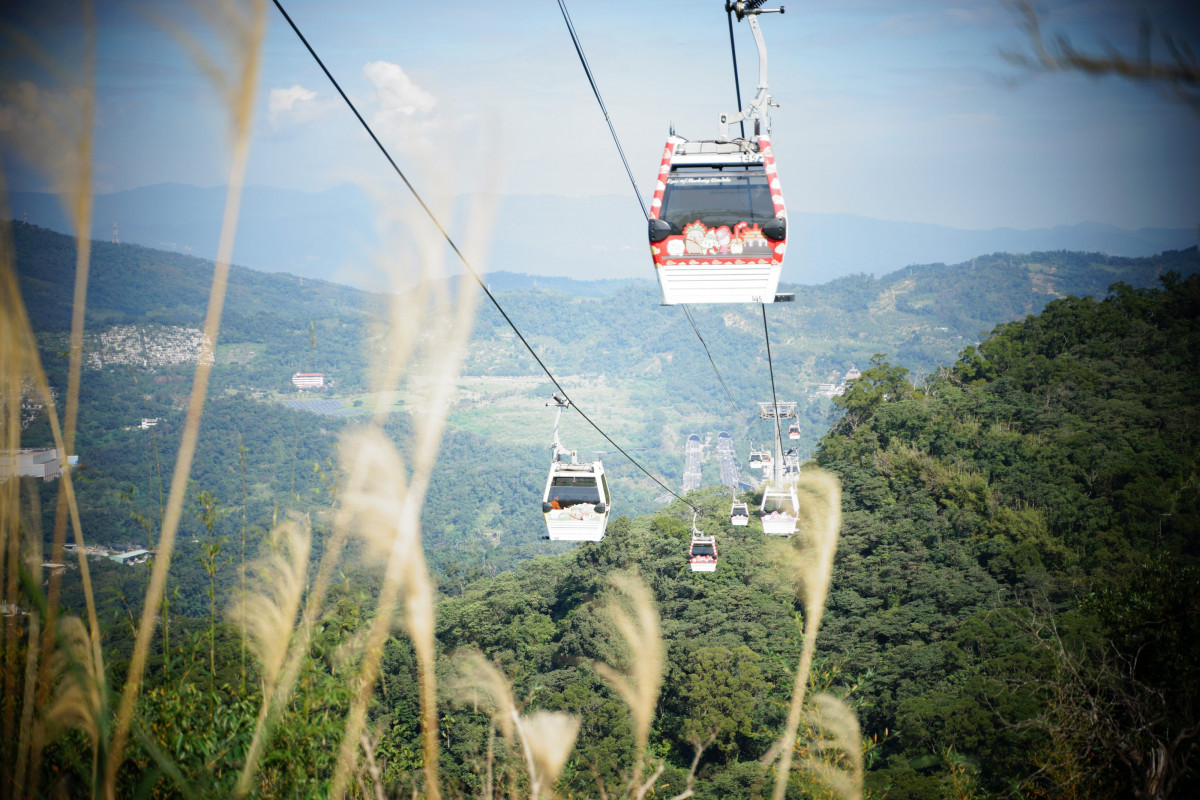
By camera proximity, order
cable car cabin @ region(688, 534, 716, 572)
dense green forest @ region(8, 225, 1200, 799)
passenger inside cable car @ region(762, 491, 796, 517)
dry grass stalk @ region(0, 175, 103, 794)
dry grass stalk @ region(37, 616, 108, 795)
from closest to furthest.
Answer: dry grass stalk @ region(37, 616, 108, 795) → dry grass stalk @ region(0, 175, 103, 794) → dense green forest @ region(8, 225, 1200, 799) → passenger inside cable car @ region(762, 491, 796, 517) → cable car cabin @ region(688, 534, 716, 572)

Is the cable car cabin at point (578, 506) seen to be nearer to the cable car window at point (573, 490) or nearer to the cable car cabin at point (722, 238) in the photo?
the cable car window at point (573, 490)

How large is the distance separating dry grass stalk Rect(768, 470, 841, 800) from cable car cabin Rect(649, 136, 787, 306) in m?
Answer: 19.8

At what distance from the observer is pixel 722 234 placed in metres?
6.39

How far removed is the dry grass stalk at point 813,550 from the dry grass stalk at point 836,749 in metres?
1.89

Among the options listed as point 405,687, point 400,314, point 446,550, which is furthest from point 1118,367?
point 446,550

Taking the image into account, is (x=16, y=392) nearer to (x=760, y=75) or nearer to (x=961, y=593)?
(x=760, y=75)

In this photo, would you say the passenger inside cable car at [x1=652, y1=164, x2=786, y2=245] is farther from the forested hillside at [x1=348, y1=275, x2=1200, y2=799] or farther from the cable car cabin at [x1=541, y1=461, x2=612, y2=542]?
the cable car cabin at [x1=541, y1=461, x2=612, y2=542]

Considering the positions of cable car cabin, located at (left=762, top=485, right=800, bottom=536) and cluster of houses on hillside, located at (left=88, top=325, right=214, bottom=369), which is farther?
cluster of houses on hillside, located at (left=88, top=325, right=214, bottom=369)

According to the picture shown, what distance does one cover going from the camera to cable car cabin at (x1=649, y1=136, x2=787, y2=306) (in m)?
6.35

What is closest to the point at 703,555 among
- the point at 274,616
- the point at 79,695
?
the point at 274,616

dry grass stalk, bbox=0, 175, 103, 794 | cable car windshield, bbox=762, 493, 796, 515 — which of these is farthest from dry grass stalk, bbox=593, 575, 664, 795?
dry grass stalk, bbox=0, 175, 103, 794

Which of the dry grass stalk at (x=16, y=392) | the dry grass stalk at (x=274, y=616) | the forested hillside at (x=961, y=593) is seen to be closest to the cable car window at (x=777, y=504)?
the forested hillside at (x=961, y=593)

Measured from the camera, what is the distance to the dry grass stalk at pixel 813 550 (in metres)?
27.1

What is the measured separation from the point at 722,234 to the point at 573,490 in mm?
6919
